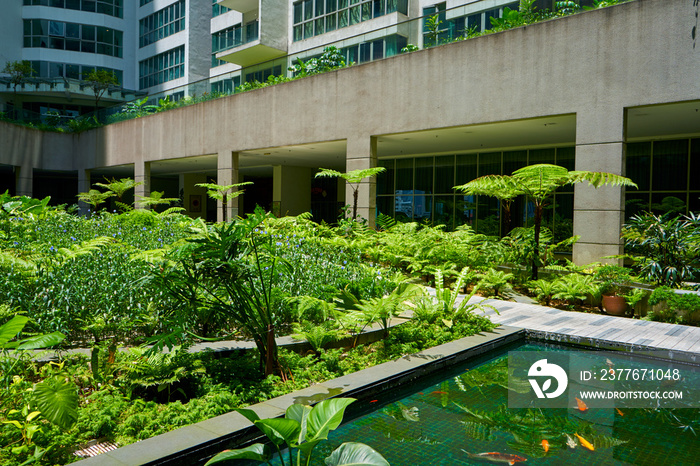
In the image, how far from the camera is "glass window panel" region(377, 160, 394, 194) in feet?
75.3

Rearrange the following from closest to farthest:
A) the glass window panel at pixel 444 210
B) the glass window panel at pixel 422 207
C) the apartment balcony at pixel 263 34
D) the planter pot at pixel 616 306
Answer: the planter pot at pixel 616 306 < the glass window panel at pixel 444 210 < the glass window panel at pixel 422 207 < the apartment balcony at pixel 263 34

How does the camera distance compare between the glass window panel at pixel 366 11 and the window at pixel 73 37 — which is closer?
the glass window panel at pixel 366 11

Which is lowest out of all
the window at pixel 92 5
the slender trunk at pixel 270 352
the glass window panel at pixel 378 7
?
the slender trunk at pixel 270 352

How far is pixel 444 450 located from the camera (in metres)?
3.84

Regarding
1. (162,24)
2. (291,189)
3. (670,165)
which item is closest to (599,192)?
(670,165)

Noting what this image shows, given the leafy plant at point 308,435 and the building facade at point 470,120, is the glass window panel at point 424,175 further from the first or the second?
the leafy plant at point 308,435

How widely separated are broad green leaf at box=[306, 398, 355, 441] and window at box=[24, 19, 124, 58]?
42443 mm

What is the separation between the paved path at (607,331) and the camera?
21.1ft

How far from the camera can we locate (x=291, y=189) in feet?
91.7

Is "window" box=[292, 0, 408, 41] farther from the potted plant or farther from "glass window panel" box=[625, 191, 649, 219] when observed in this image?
the potted plant

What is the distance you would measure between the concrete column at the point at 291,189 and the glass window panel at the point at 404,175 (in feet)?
22.1

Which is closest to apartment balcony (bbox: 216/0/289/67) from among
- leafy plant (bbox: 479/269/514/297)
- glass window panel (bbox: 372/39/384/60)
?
glass window panel (bbox: 372/39/384/60)

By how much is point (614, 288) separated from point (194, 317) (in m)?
7.21

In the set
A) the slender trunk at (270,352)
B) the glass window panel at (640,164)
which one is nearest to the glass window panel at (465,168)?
the glass window panel at (640,164)
